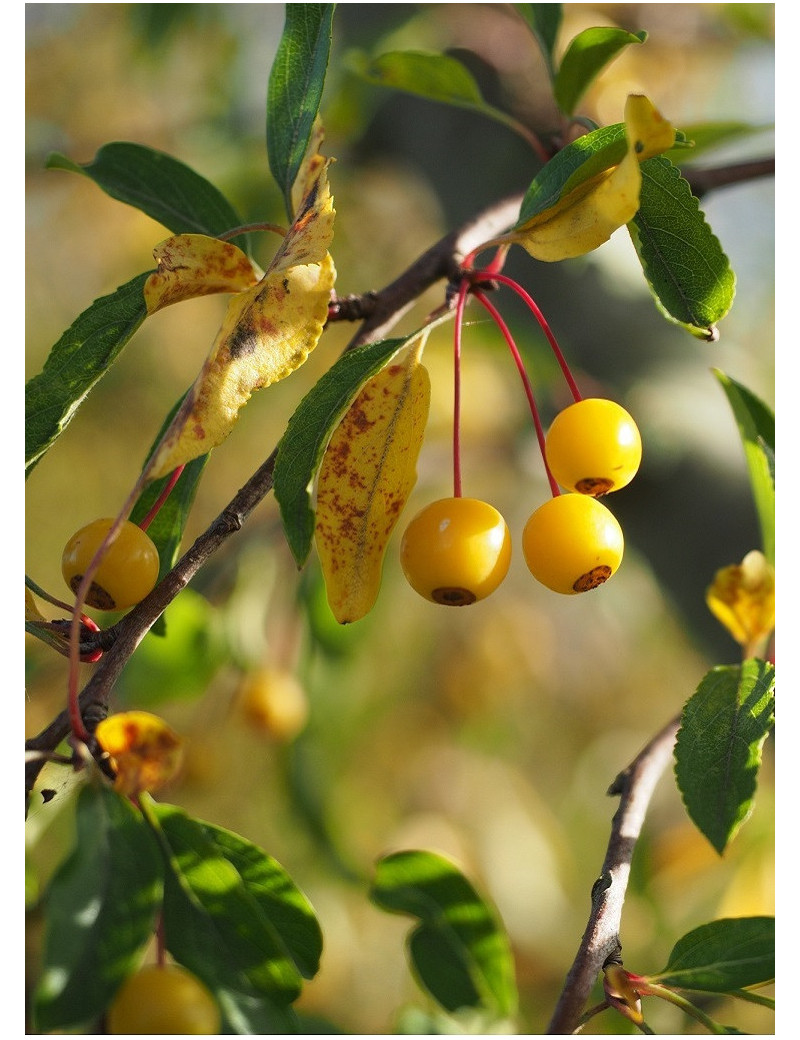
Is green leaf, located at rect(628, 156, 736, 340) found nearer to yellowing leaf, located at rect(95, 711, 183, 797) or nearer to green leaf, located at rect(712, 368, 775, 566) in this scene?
green leaf, located at rect(712, 368, 775, 566)

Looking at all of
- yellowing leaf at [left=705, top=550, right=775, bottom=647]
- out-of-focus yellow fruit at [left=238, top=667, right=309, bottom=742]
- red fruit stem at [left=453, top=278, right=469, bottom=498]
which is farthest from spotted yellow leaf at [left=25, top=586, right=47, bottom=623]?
out-of-focus yellow fruit at [left=238, top=667, right=309, bottom=742]

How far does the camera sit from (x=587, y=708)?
299cm

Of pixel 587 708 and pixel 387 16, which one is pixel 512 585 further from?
pixel 387 16

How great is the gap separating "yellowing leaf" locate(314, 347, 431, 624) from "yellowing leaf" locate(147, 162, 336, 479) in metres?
0.07

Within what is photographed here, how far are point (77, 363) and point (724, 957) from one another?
0.52 meters

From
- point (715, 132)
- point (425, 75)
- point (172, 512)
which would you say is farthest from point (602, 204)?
point (715, 132)

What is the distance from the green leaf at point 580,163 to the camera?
0.47 metres

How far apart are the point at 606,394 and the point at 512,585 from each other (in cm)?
183

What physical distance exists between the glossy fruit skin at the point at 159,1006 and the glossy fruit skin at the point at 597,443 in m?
0.35

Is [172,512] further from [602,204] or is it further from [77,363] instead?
[602,204]

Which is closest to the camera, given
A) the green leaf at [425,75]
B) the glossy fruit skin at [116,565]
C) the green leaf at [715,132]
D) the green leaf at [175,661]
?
the glossy fruit skin at [116,565]

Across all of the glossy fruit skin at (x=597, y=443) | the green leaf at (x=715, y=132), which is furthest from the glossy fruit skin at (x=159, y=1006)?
the green leaf at (x=715, y=132)

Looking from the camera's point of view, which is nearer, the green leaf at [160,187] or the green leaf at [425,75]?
the green leaf at [160,187]

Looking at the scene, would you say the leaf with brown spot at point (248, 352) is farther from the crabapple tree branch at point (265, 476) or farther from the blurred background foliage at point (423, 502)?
the blurred background foliage at point (423, 502)
